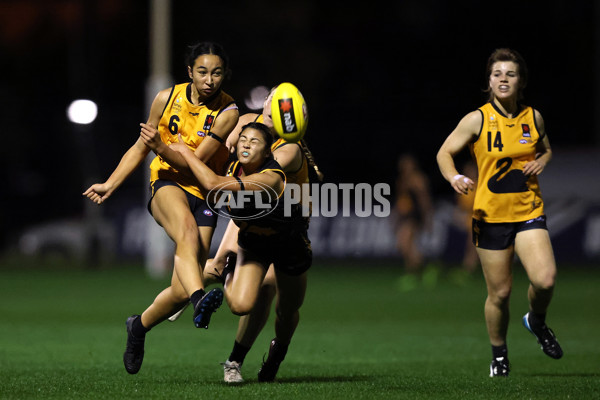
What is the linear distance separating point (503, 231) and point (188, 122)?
272 centimetres

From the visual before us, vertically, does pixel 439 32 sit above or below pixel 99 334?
above

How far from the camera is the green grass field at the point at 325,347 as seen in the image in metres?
8.18

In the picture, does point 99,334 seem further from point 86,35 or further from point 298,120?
point 86,35

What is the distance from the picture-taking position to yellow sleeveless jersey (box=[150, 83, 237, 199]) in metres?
8.31

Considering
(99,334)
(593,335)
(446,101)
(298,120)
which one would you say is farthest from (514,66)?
(446,101)

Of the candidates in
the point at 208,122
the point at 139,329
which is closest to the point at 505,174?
the point at 208,122

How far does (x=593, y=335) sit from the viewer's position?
1269 cm

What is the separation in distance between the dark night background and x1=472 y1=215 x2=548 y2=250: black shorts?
59.4 feet

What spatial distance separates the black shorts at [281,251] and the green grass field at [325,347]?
92 centimetres

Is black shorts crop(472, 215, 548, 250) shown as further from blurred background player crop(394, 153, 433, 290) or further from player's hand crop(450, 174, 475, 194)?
blurred background player crop(394, 153, 433, 290)

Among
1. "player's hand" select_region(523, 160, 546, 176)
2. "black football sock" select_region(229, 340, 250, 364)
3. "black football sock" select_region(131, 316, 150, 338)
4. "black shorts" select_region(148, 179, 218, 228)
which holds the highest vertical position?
"player's hand" select_region(523, 160, 546, 176)

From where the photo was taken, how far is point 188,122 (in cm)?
835

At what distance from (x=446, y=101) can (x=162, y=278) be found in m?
13.0

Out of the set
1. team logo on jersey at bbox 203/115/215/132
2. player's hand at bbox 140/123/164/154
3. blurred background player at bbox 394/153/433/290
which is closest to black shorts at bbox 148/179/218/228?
team logo on jersey at bbox 203/115/215/132
